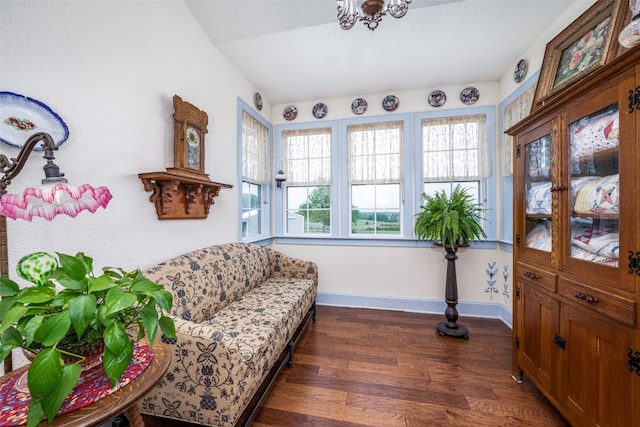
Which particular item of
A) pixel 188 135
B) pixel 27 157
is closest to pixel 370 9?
pixel 188 135

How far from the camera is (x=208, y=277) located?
75.6 inches

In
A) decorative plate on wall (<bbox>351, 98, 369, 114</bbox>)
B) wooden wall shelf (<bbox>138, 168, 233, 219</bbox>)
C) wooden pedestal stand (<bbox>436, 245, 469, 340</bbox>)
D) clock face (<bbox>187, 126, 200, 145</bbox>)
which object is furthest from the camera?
decorative plate on wall (<bbox>351, 98, 369, 114</bbox>)

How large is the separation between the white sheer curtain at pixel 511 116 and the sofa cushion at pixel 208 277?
290cm

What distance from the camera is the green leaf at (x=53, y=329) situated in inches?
24.4

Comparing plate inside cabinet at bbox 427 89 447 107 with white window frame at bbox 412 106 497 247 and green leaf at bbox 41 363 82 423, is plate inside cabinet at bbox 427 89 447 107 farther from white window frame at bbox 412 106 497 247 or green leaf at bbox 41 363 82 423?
green leaf at bbox 41 363 82 423

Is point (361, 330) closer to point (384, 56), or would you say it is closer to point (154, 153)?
point (154, 153)

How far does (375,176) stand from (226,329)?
2475mm

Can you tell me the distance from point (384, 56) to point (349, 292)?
110 inches

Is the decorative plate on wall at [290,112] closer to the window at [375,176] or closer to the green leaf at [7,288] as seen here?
the window at [375,176]

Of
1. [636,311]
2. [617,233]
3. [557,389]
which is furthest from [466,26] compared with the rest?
[557,389]

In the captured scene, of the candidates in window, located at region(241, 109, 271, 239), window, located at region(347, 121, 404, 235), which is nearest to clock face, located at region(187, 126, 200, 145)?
window, located at region(241, 109, 271, 239)

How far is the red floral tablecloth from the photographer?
27.1 inches

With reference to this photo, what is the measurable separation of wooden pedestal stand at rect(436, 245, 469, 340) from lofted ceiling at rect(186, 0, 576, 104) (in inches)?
77.1

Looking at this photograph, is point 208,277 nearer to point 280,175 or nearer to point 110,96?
point 110,96
